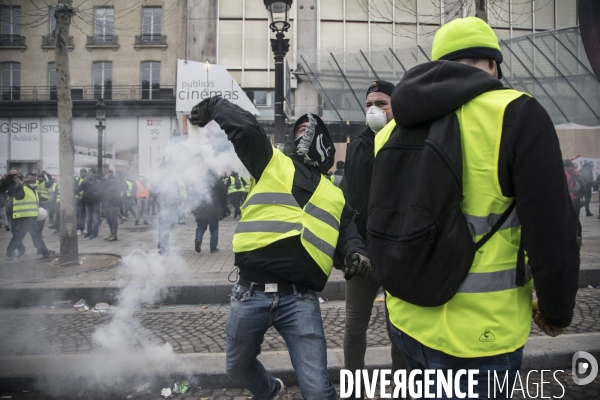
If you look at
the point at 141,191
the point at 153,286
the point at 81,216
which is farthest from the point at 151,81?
the point at 153,286

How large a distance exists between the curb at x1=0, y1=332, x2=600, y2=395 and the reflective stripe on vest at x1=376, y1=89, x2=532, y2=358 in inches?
89.7

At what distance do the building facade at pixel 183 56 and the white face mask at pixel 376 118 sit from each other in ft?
54.5

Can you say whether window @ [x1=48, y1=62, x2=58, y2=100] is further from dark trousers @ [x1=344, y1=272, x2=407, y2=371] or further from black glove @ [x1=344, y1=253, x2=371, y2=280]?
black glove @ [x1=344, y1=253, x2=371, y2=280]

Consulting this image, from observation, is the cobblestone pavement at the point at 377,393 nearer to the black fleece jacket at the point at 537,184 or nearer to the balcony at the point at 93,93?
the black fleece jacket at the point at 537,184

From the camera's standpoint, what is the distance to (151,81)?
80.3ft

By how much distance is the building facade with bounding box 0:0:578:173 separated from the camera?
20.3 meters

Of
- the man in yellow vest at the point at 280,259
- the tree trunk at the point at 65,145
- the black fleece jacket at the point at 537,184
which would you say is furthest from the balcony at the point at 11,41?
the black fleece jacket at the point at 537,184

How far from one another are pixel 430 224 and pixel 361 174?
160cm

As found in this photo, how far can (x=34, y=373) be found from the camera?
10.9 ft

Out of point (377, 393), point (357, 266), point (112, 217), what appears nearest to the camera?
point (357, 266)

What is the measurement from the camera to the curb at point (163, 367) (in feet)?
10.7

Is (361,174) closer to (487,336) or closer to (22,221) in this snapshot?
(487,336)

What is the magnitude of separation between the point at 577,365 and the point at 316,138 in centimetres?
292

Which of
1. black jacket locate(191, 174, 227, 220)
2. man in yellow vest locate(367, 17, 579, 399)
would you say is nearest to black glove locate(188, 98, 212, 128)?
man in yellow vest locate(367, 17, 579, 399)
